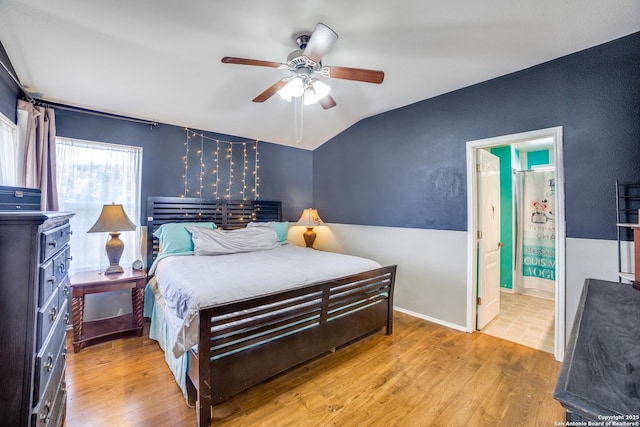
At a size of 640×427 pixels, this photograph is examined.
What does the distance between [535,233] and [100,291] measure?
5.84m

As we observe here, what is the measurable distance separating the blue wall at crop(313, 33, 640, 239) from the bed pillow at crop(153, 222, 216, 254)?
7.66ft

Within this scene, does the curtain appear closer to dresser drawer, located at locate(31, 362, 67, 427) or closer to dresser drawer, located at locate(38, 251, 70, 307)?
dresser drawer, located at locate(38, 251, 70, 307)

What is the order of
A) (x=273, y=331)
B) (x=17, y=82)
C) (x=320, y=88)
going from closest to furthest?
(x=273, y=331) < (x=320, y=88) < (x=17, y=82)

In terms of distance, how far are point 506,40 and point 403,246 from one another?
2.36 metres

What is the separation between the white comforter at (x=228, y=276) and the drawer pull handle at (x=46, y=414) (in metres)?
0.60

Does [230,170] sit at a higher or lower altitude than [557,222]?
higher

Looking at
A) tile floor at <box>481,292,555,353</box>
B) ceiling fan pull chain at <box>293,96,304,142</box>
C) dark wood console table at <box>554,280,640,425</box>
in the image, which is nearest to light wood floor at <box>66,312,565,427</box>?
tile floor at <box>481,292,555,353</box>

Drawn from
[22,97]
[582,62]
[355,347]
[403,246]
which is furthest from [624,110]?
[22,97]

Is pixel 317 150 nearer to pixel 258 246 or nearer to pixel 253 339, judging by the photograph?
pixel 258 246

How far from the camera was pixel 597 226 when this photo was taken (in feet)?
7.52

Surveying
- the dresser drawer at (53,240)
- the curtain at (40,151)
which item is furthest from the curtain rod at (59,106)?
the dresser drawer at (53,240)

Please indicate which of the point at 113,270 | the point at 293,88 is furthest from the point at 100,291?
the point at 293,88

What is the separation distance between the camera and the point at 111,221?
2.80m

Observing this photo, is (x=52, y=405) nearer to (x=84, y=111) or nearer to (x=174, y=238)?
(x=174, y=238)
